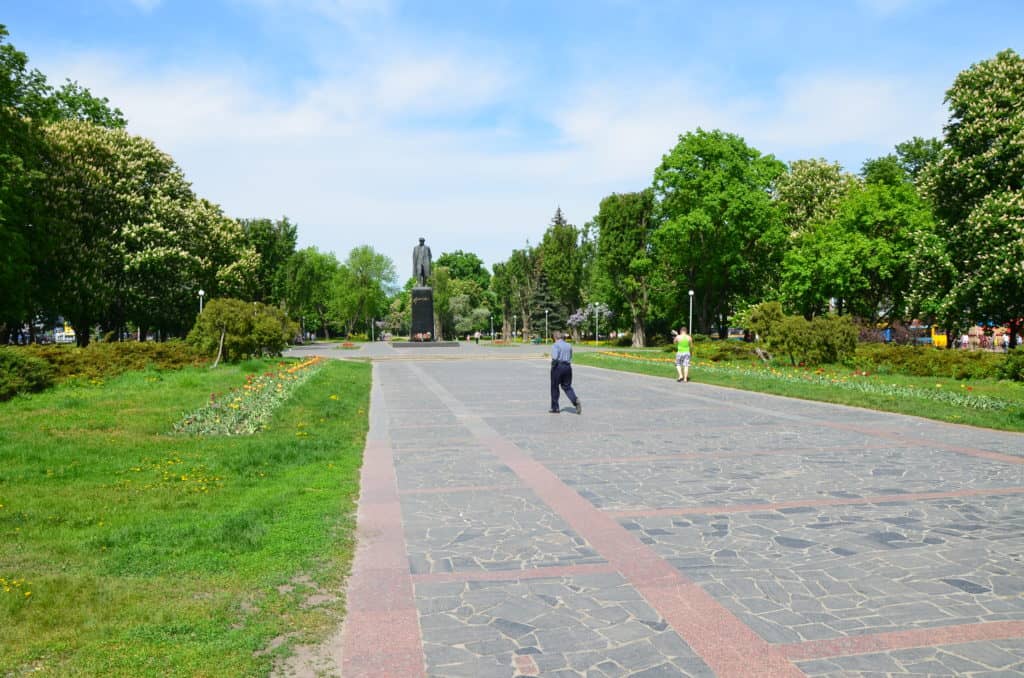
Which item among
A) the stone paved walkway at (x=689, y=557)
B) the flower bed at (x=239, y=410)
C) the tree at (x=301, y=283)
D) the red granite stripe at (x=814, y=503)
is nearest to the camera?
the stone paved walkway at (x=689, y=557)

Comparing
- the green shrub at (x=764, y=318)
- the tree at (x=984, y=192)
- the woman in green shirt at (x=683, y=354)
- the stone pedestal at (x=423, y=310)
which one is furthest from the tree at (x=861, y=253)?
the stone pedestal at (x=423, y=310)

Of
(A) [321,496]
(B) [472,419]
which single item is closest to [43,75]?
(B) [472,419]

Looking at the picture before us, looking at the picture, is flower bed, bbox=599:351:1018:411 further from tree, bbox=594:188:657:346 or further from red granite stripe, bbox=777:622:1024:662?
tree, bbox=594:188:657:346

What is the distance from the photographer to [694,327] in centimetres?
5609

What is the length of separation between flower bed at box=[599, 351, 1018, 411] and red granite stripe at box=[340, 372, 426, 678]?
43.1 feet

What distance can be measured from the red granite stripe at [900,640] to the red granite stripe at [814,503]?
268 centimetres

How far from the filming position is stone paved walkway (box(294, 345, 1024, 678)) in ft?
12.4

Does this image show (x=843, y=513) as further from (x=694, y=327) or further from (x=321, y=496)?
(x=694, y=327)

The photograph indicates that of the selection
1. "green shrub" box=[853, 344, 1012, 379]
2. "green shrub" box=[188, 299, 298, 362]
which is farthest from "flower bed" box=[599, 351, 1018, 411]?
"green shrub" box=[188, 299, 298, 362]

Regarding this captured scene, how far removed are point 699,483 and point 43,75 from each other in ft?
109

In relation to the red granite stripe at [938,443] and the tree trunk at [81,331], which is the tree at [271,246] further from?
the red granite stripe at [938,443]

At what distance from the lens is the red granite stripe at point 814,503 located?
22.0 ft

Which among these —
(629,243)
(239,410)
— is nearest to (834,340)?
(239,410)

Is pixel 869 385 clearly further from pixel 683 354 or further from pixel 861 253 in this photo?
pixel 861 253
